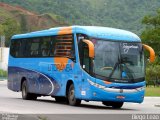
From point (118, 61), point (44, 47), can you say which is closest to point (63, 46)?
point (44, 47)

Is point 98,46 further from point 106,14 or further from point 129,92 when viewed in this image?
point 106,14

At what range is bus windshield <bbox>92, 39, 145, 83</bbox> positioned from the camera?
80.0 feet

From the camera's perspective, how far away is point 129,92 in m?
24.6

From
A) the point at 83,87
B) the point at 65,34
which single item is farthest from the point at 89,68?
the point at 65,34

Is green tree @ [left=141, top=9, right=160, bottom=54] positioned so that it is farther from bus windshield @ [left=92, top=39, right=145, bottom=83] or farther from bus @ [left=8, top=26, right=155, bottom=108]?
bus windshield @ [left=92, top=39, right=145, bottom=83]

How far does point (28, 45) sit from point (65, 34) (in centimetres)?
465

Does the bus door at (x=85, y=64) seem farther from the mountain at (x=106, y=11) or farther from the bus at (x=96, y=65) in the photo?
the mountain at (x=106, y=11)

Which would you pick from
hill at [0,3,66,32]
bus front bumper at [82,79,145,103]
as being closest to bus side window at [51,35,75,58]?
bus front bumper at [82,79,145,103]

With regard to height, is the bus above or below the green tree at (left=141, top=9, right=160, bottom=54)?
below

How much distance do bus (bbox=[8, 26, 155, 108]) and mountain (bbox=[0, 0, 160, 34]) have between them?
87168 mm

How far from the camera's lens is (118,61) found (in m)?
24.6

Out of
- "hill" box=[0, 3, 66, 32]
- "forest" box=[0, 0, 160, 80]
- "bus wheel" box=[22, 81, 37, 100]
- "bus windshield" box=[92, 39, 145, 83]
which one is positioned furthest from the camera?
"hill" box=[0, 3, 66, 32]

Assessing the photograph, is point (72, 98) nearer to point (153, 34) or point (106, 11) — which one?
point (153, 34)

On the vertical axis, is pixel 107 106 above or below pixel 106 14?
below
